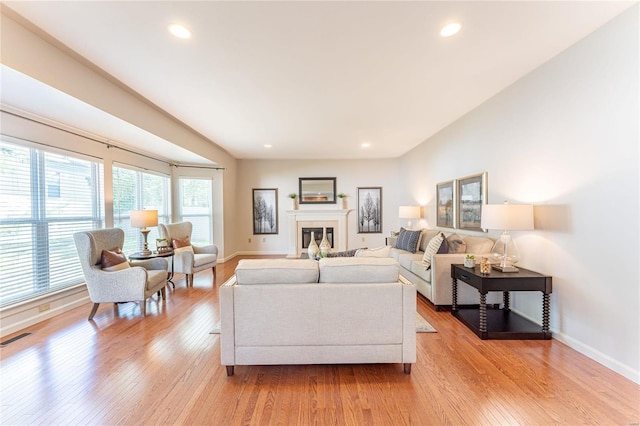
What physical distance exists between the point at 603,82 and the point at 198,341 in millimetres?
4220

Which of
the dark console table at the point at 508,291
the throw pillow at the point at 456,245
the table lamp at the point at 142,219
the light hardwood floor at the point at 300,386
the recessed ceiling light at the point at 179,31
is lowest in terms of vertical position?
the light hardwood floor at the point at 300,386

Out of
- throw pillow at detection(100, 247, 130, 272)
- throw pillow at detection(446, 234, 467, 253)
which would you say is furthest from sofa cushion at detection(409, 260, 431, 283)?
throw pillow at detection(100, 247, 130, 272)

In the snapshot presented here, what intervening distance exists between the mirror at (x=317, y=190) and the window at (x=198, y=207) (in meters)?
2.39

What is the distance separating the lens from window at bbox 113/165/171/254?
4535 mm

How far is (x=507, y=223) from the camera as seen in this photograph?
8.98ft

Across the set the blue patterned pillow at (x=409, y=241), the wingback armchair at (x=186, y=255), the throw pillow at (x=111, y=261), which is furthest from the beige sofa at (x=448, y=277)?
the throw pillow at (x=111, y=261)

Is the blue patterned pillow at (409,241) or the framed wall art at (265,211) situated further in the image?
the framed wall art at (265,211)

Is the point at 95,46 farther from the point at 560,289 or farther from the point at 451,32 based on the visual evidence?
the point at 560,289

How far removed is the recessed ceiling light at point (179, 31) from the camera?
6.80 feet

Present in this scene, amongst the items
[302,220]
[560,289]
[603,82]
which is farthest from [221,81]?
[302,220]

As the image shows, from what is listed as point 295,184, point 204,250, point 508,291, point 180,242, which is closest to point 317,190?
point 295,184

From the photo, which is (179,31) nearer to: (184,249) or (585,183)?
(585,183)

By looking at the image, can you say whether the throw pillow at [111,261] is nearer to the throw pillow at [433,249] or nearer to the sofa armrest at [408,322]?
the sofa armrest at [408,322]

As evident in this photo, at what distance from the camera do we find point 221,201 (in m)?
6.52
